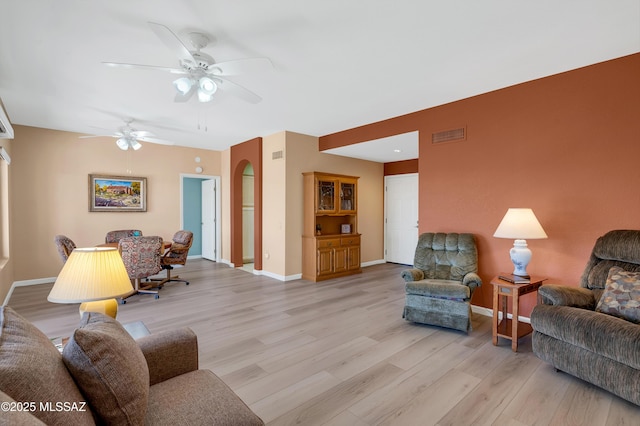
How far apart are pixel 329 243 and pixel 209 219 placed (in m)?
3.68

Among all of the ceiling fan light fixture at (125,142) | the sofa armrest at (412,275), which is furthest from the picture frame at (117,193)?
the sofa armrest at (412,275)

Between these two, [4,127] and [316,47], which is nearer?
[316,47]

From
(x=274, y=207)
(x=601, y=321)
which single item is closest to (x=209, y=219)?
(x=274, y=207)

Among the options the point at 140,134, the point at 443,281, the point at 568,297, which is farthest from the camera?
the point at 140,134

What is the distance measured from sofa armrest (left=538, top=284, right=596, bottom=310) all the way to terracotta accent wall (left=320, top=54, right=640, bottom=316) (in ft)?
2.08

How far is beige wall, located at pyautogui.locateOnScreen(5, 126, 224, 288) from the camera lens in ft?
17.3

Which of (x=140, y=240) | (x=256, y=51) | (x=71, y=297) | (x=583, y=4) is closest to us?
(x=71, y=297)

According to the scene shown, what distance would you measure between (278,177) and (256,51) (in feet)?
9.85

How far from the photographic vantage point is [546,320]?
2.50 metres

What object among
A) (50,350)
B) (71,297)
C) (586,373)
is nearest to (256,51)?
(71,297)

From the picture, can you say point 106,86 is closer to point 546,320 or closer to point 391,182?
point 546,320

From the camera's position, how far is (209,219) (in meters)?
7.92

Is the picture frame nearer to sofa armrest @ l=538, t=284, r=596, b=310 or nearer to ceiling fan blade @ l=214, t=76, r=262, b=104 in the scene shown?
ceiling fan blade @ l=214, t=76, r=262, b=104

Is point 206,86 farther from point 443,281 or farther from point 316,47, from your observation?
point 443,281
